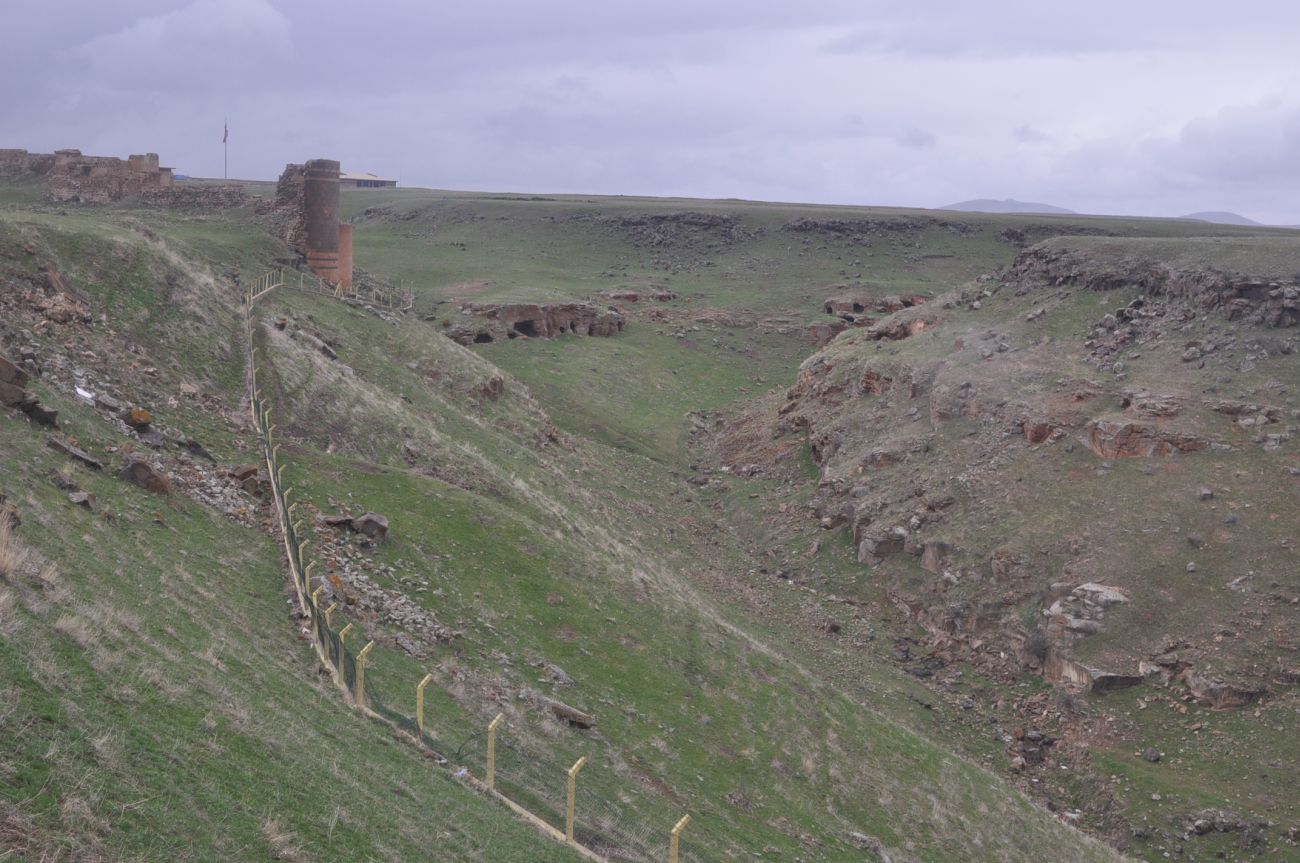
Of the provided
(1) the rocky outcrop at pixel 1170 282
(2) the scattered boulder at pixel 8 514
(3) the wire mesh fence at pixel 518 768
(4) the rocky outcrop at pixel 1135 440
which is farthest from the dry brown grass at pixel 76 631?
(1) the rocky outcrop at pixel 1170 282

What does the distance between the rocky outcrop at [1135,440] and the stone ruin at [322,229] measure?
106 ft

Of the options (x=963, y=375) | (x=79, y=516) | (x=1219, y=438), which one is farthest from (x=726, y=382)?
(x=79, y=516)

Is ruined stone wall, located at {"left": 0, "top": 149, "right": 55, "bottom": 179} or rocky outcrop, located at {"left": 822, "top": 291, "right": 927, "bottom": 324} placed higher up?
ruined stone wall, located at {"left": 0, "top": 149, "right": 55, "bottom": 179}

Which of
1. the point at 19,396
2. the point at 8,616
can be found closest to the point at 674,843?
the point at 8,616

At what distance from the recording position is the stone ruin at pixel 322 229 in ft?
160

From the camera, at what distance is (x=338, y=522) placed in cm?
2267

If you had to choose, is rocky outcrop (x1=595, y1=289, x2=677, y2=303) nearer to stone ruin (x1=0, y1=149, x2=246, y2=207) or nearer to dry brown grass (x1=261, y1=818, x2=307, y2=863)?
stone ruin (x1=0, y1=149, x2=246, y2=207)

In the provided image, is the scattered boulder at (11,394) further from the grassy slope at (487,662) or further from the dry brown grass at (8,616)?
the dry brown grass at (8,616)

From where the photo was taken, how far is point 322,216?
48906mm

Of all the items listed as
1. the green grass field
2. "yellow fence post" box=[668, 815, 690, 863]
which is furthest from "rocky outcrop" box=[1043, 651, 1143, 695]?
"yellow fence post" box=[668, 815, 690, 863]

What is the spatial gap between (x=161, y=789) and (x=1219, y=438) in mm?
34650

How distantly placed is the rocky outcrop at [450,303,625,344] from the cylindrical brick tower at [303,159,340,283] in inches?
426

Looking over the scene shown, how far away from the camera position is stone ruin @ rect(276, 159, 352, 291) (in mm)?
48625

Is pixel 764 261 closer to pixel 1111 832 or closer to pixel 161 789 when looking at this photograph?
pixel 1111 832
